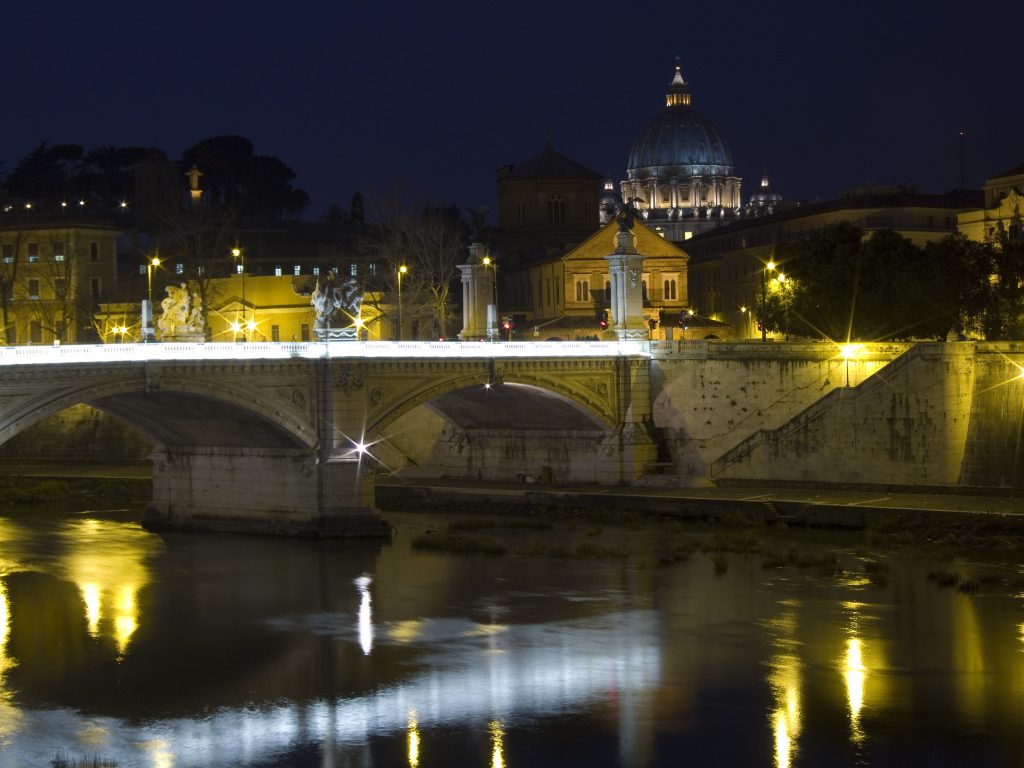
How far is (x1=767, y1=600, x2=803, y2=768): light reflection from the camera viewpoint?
78.1 feet

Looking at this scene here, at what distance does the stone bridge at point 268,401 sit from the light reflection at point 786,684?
12498 mm

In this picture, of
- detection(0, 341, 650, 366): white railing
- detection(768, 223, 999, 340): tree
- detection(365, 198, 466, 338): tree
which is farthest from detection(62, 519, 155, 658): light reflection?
detection(768, 223, 999, 340): tree

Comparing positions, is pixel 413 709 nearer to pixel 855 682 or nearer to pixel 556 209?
pixel 855 682

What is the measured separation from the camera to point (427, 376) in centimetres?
4362

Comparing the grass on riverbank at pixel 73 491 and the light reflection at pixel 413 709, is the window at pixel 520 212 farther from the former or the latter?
the light reflection at pixel 413 709

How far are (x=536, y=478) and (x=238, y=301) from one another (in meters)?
22.5

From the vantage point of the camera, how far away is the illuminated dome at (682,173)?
134500mm

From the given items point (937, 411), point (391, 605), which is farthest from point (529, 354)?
point (391, 605)

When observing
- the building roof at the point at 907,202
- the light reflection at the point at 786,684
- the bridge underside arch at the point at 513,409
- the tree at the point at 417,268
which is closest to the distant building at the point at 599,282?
the tree at the point at 417,268

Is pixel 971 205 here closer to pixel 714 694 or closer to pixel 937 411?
pixel 937 411

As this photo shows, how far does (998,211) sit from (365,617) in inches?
1732

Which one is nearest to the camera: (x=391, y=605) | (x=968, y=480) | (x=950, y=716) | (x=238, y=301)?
(x=950, y=716)

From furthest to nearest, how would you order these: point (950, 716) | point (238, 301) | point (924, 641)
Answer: point (238, 301), point (924, 641), point (950, 716)

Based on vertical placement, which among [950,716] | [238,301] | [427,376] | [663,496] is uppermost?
[238,301]
